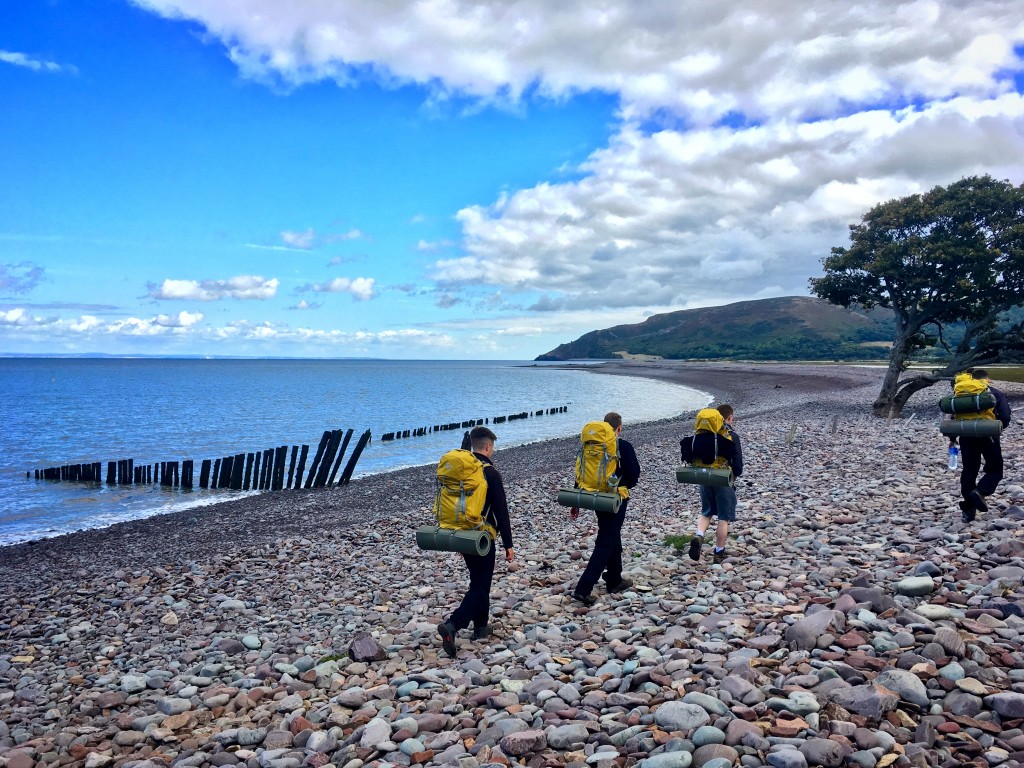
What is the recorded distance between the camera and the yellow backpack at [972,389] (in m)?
8.92

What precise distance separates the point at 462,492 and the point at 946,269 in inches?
1069

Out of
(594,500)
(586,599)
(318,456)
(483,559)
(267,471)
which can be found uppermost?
(594,500)

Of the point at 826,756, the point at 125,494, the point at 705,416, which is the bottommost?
the point at 125,494

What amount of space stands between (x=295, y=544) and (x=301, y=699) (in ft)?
26.8

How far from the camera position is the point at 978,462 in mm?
9086

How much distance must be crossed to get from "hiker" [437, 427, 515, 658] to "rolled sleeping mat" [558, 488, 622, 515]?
3.19ft

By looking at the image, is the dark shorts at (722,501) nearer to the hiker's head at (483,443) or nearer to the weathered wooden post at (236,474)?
the hiker's head at (483,443)

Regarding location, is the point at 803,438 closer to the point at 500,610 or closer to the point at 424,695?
the point at 500,610

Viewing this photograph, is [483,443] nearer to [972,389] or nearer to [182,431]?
[972,389]

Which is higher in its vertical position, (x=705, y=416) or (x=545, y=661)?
(x=705, y=416)

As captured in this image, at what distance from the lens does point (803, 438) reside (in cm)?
2145

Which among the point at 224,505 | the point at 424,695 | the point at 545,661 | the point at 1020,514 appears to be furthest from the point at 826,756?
the point at 224,505

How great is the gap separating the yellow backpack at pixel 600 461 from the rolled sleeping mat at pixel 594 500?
2.8 inches

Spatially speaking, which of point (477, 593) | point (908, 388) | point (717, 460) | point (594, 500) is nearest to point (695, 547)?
point (717, 460)
